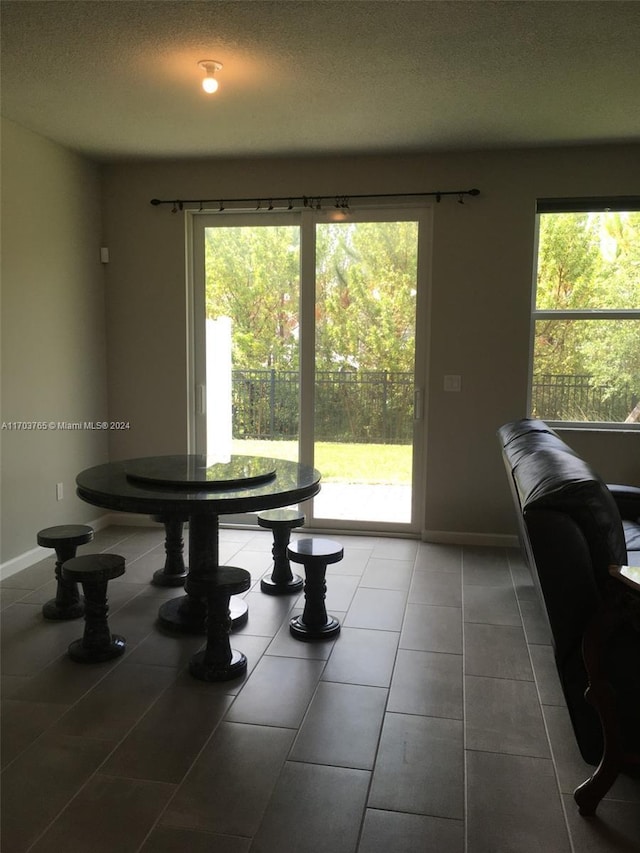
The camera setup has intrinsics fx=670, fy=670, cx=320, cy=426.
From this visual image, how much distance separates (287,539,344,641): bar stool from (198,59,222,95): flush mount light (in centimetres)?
221

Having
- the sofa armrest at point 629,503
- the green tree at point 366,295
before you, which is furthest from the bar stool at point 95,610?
the sofa armrest at point 629,503

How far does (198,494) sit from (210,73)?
6.36 feet

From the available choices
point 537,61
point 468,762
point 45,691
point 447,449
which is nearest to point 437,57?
point 537,61

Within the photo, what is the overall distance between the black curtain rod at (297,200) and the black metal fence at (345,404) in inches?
45.9

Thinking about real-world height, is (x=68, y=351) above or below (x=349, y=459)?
above

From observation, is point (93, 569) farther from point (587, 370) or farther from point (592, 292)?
point (592, 292)

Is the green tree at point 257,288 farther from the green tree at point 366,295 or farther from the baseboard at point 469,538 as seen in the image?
the baseboard at point 469,538

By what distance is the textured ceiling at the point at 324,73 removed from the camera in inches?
102

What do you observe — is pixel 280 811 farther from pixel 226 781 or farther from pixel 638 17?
pixel 638 17

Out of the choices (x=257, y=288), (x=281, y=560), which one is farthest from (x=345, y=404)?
(x=281, y=560)

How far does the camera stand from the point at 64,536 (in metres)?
3.37

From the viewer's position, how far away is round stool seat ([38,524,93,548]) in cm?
335

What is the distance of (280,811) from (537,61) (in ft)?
10.2

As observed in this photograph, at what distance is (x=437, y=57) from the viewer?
9.66 ft
